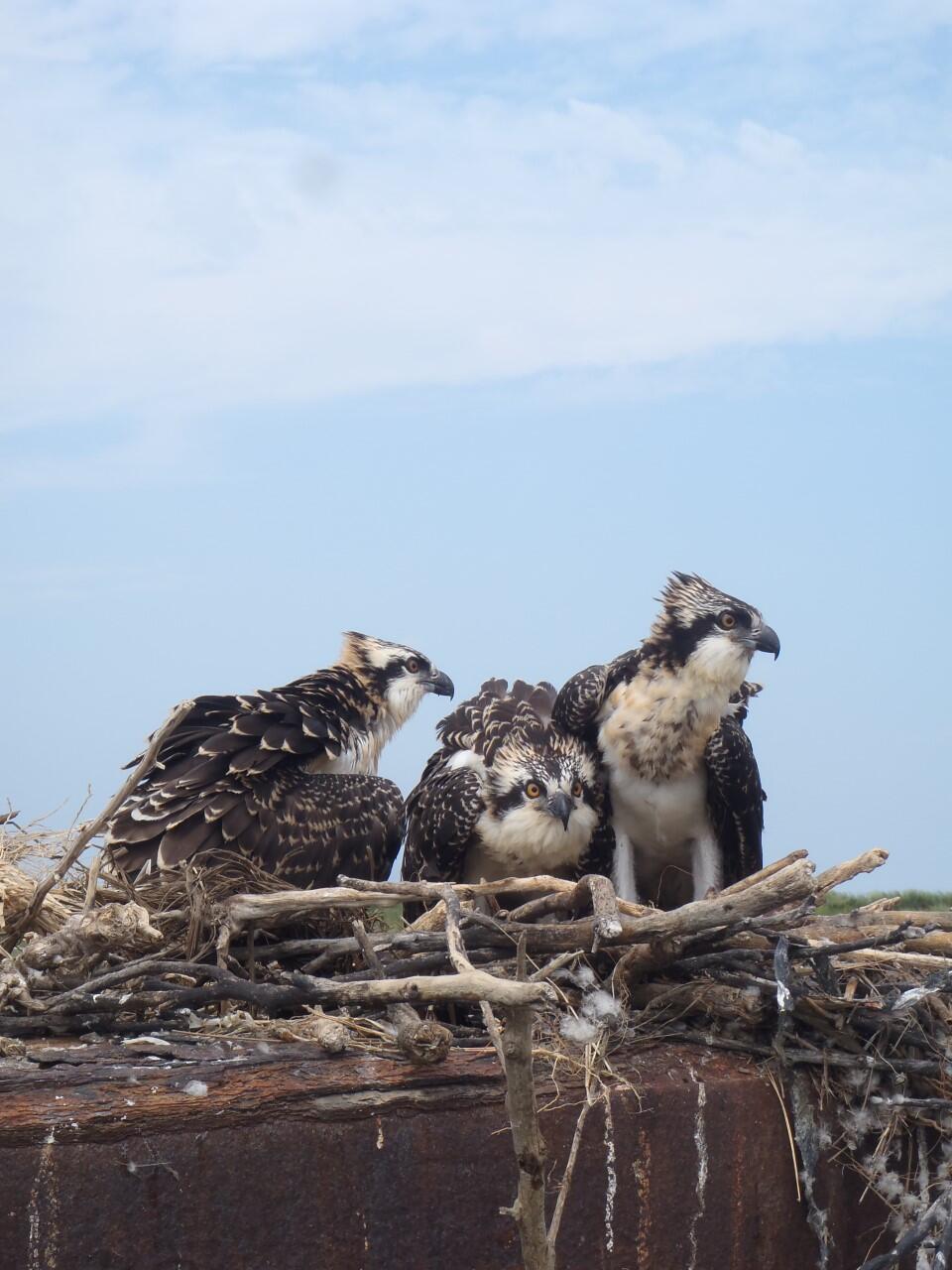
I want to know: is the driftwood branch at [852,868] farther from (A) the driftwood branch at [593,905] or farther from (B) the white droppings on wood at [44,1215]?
(B) the white droppings on wood at [44,1215]

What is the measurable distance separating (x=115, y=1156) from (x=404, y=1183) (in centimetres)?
78

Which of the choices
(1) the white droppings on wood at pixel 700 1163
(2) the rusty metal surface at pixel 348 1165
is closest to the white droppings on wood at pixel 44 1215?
(2) the rusty metal surface at pixel 348 1165

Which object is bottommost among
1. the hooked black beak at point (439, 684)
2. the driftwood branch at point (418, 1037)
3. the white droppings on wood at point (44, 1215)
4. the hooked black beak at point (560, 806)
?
the white droppings on wood at point (44, 1215)

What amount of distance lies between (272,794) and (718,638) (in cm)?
196

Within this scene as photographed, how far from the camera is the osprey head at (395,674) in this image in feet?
→ 22.2

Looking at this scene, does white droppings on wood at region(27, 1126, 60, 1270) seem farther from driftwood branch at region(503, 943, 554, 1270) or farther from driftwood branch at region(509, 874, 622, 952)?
driftwood branch at region(509, 874, 622, 952)

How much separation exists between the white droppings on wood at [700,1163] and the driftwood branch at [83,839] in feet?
6.76

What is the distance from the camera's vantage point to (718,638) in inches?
256

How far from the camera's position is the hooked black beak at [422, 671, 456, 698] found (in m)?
6.88

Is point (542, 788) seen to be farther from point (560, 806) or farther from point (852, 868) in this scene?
point (852, 868)

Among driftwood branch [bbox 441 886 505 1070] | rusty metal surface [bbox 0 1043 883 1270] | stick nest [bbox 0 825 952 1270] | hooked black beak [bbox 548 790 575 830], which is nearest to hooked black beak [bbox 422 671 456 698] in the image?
hooked black beak [bbox 548 790 575 830]

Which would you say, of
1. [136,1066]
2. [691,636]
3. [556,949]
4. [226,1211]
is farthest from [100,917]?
[691,636]

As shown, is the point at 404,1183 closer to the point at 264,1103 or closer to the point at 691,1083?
the point at 264,1103

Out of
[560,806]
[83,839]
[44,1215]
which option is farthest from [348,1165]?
[560,806]
